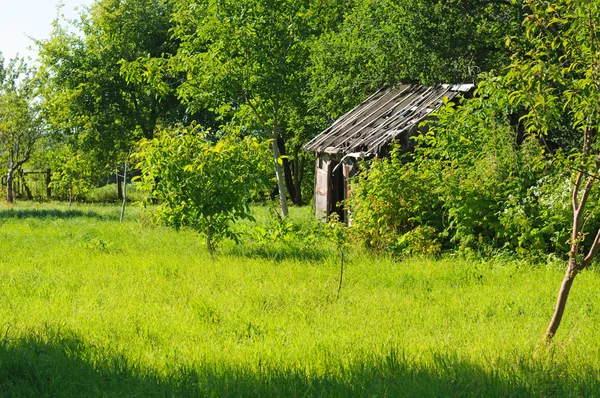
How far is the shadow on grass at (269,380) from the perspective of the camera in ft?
17.1

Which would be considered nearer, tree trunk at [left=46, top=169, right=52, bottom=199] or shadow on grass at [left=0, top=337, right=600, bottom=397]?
shadow on grass at [left=0, top=337, right=600, bottom=397]

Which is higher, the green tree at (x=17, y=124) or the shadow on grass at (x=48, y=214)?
the green tree at (x=17, y=124)

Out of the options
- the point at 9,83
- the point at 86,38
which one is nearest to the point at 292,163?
the point at 86,38

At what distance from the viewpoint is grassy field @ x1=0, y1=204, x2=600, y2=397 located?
5.47 m

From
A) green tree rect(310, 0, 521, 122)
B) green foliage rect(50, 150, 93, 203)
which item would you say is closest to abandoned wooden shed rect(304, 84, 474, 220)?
green tree rect(310, 0, 521, 122)

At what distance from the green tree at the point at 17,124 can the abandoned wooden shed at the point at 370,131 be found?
52.4ft

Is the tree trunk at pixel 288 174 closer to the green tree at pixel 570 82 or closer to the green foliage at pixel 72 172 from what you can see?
the green foliage at pixel 72 172

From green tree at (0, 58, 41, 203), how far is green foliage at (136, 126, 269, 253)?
20.2 m

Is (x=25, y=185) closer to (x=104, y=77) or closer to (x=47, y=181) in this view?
(x=47, y=181)

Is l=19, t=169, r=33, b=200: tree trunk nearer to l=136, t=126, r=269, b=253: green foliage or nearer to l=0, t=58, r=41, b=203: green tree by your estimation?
l=0, t=58, r=41, b=203: green tree

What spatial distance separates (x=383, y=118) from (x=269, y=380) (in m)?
13.0

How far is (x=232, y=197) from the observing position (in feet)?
41.0

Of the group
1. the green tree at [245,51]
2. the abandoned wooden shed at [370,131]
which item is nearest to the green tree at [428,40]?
the abandoned wooden shed at [370,131]

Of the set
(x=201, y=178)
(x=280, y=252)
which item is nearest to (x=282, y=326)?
(x=280, y=252)
